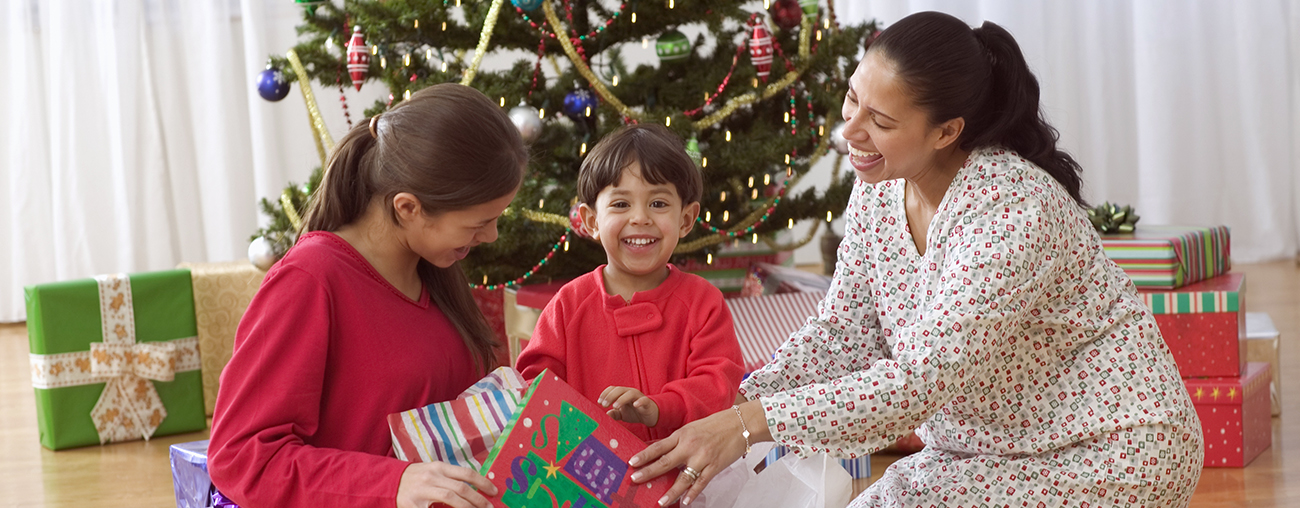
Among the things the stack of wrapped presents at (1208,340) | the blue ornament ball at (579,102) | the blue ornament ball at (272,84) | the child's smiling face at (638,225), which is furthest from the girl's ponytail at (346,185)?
the stack of wrapped presents at (1208,340)

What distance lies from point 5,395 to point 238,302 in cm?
88

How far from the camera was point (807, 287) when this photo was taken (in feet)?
8.54

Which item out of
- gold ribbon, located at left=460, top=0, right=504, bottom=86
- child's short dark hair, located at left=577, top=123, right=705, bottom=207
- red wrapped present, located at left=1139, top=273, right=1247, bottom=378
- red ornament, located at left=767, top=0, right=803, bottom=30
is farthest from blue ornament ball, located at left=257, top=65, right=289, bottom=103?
red wrapped present, located at left=1139, top=273, right=1247, bottom=378

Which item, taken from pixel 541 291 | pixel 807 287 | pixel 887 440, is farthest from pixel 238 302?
pixel 887 440

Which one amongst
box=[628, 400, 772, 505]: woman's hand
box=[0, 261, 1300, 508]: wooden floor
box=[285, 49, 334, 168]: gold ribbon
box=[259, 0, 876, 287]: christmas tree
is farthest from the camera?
box=[285, 49, 334, 168]: gold ribbon

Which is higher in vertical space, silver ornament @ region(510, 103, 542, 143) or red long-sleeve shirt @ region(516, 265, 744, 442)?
silver ornament @ region(510, 103, 542, 143)

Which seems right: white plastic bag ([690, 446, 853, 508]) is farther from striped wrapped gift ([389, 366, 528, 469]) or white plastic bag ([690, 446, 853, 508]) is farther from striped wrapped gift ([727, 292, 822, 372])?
striped wrapped gift ([727, 292, 822, 372])

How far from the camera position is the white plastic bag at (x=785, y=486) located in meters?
1.29

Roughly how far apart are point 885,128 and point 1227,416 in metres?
1.18

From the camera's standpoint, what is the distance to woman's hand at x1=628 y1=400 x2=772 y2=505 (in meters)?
1.12

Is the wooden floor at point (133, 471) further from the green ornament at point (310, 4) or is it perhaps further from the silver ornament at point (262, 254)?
the green ornament at point (310, 4)

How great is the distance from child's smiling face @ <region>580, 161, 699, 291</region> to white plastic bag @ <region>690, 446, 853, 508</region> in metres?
0.27

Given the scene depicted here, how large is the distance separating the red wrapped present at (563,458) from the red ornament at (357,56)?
128cm

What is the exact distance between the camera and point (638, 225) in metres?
1.39
